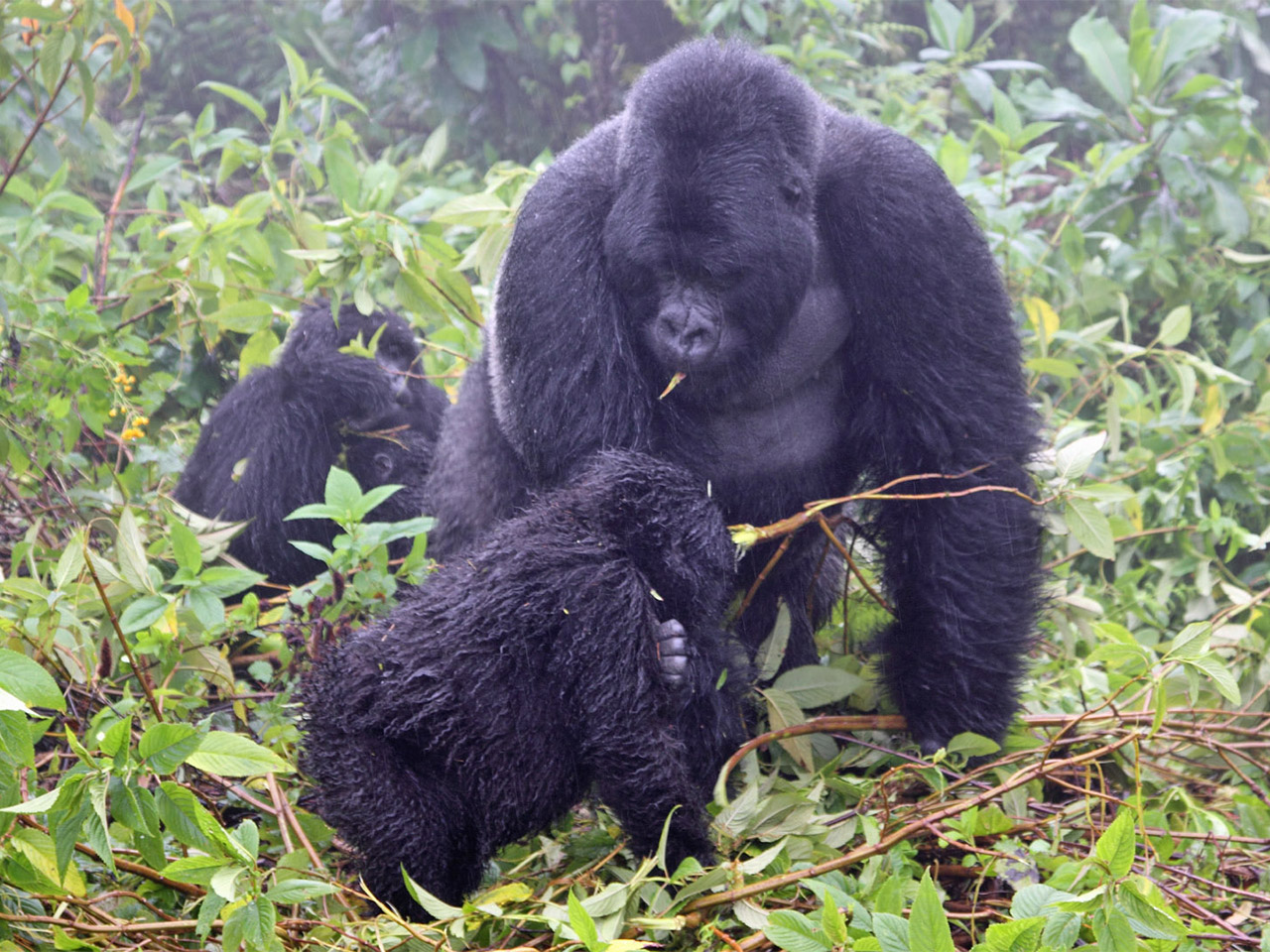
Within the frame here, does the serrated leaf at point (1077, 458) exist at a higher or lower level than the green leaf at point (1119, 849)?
higher

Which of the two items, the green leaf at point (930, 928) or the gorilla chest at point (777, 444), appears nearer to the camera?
the green leaf at point (930, 928)

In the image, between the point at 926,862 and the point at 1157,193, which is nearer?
the point at 926,862

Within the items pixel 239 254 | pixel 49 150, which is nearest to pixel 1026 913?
pixel 239 254

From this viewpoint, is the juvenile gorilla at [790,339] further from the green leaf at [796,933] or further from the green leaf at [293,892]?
the green leaf at [293,892]

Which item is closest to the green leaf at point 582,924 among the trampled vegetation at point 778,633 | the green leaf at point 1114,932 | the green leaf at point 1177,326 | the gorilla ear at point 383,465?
the trampled vegetation at point 778,633

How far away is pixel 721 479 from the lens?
277 cm

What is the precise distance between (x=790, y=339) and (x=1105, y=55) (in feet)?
9.01

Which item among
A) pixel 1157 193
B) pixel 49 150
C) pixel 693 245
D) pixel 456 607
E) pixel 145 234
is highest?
pixel 49 150

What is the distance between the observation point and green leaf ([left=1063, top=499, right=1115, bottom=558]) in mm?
2625

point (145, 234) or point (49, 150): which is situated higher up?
point (49, 150)

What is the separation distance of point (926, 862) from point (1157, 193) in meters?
3.14

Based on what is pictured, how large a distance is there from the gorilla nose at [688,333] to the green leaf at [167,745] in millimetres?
1202

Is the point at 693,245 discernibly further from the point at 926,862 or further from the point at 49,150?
the point at 49,150

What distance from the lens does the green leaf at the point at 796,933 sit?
1771 mm
